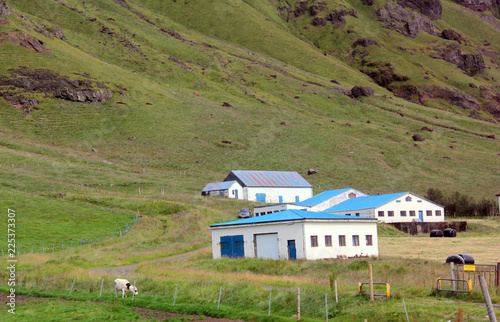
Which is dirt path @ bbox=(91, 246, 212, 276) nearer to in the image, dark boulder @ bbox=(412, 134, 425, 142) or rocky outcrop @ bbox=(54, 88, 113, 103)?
dark boulder @ bbox=(412, 134, 425, 142)

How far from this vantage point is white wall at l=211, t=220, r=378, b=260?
40000 mm

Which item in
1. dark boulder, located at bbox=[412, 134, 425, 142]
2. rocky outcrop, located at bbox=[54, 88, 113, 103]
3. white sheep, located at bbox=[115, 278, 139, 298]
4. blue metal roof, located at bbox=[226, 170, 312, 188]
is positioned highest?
rocky outcrop, located at bbox=[54, 88, 113, 103]

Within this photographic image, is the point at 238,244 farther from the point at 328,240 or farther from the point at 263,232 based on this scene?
the point at 328,240

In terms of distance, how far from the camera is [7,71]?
141 m

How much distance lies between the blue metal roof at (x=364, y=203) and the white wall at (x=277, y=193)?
1644 centimetres

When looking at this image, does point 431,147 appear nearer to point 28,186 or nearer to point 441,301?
point 28,186

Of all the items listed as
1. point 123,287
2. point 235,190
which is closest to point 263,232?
point 123,287

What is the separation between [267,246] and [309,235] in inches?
155

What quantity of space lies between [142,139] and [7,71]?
46551 mm

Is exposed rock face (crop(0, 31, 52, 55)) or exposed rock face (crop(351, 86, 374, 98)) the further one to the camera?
exposed rock face (crop(351, 86, 374, 98))

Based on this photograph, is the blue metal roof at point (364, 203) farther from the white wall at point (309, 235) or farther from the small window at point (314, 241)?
the small window at point (314, 241)

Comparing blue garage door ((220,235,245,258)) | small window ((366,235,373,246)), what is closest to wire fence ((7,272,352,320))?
blue garage door ((220,235,245,258))

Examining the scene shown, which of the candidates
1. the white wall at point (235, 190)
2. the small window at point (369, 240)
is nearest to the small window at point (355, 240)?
the small window at point (369, 240)

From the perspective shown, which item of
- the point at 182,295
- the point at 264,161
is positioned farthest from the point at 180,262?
the point at 264,161
